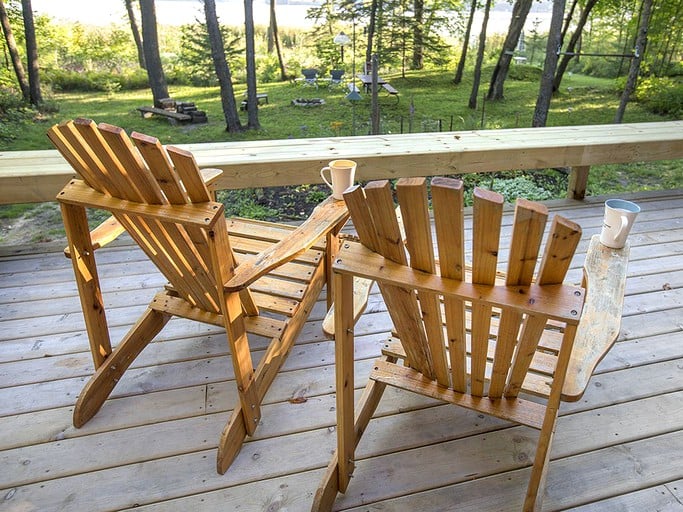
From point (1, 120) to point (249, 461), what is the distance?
18.4 feet

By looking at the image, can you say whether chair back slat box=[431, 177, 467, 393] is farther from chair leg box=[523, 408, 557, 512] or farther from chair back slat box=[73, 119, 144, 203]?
chair back slat box=[73, 119, 144, 203]

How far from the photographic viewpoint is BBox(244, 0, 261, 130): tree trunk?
17.9 ft

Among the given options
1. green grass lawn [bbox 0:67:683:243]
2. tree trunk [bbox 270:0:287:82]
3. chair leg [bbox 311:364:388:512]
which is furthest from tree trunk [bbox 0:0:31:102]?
chair leg [bbox 311:364:388:512]

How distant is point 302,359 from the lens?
1779 mm

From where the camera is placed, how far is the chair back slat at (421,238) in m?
0.81

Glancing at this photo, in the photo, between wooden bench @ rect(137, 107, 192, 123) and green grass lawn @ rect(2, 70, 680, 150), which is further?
wooden bench @ rect(137, 107, 192, 123)

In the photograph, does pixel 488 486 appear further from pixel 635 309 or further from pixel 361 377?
pixel 635 309

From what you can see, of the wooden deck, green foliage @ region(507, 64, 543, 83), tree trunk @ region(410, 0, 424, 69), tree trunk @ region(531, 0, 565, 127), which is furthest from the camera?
green foliage @ region(507, 64, 543, 83)

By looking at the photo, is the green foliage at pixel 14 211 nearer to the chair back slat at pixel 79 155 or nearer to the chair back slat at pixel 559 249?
the chair back slat at pixel 79 155

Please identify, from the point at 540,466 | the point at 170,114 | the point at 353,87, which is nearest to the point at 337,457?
the point at 540,466

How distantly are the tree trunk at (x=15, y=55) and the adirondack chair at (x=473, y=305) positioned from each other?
6.21 m

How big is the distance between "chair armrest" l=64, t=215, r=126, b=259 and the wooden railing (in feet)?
2.39

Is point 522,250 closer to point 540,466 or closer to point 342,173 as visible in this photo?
point 540,466

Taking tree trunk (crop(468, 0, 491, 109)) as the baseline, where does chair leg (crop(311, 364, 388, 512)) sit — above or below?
below
